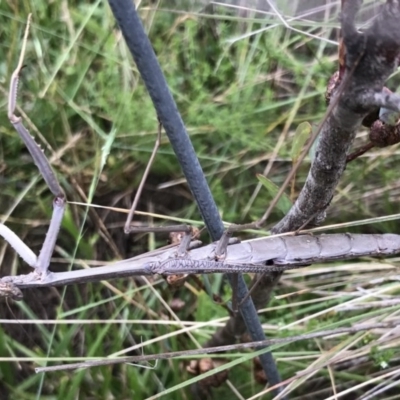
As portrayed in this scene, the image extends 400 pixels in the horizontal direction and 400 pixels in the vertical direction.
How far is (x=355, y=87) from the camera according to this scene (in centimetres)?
37

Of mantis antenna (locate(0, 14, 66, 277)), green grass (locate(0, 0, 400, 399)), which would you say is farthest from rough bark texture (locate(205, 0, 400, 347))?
green grass (locate(0, 0, 400, 399))

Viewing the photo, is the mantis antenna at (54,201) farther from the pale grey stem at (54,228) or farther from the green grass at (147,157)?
the green grass at (147,157)

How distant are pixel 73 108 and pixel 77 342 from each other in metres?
0.52

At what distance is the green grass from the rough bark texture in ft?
1.87

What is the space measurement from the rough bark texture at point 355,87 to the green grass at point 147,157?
1.87 ft

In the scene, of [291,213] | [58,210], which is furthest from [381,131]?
[58,210]

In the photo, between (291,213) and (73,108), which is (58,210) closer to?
(291,213)

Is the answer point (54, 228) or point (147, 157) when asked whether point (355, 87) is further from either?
point (147, 157)

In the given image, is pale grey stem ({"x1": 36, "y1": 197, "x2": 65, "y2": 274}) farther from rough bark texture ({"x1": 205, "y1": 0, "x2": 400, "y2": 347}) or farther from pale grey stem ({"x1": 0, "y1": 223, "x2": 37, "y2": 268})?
rough bark texture ({"x1": 205, "y1": 0, "x2": 400, "y2": 347})

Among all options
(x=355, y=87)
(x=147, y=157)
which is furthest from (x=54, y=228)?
(x=147, y=157)

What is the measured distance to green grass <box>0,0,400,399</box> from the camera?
1030 millimetres

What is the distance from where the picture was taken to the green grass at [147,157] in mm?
1030

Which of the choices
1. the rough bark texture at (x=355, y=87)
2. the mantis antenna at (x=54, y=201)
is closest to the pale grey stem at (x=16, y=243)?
the mantis antenna at (x=54, y=201)

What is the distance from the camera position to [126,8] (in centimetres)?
35
